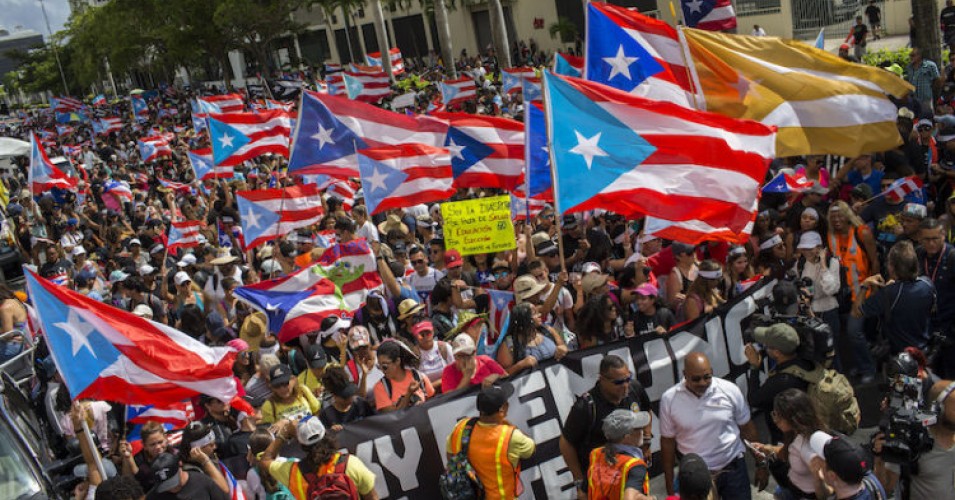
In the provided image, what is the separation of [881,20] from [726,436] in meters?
26.0

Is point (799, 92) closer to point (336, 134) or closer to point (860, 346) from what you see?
point (860, 346)

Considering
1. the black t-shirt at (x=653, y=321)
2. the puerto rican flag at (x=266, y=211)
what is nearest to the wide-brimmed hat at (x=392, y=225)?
the puerto rican flag at (x=266, y=211)

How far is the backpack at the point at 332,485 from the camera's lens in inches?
199

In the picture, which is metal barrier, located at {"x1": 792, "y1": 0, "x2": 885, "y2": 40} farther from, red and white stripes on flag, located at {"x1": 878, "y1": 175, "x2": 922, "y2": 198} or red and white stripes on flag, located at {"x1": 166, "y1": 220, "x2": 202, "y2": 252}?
red and white stripes on flag, located at {"x1": 166, "y1": 220, "x2": 202, "y2": 252}

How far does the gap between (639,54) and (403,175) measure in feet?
8.97

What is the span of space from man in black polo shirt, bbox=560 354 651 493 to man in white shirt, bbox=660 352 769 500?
0.75 ft

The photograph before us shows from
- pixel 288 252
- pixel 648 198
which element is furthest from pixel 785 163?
pixel 288 252

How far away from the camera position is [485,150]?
394 inches

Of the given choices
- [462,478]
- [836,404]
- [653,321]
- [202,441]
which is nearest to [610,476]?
[462,478]

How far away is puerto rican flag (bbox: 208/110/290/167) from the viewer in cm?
1295

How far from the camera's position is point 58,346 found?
19.3 ft

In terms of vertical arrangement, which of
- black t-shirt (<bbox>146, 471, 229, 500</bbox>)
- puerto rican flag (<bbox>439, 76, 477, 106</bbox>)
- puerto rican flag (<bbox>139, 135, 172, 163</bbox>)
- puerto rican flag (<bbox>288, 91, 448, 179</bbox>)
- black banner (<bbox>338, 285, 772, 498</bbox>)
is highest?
puerto rican flag (<bbox>288, 91, 448, 179</bbox>)

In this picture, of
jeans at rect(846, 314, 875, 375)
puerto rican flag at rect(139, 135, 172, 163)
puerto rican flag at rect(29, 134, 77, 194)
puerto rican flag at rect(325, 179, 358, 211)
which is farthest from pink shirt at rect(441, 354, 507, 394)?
puerto rican flag at rect(139, 135, 172, 163)

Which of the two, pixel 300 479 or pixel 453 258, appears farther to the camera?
pixel 453 258
